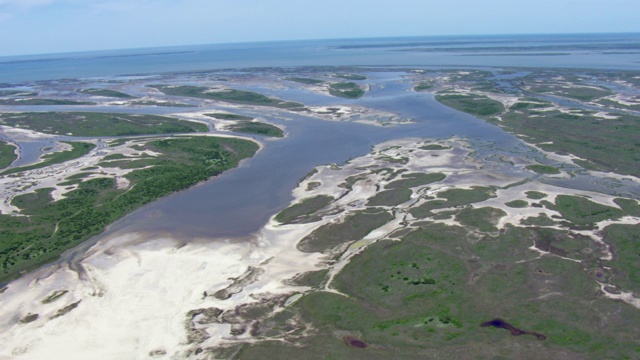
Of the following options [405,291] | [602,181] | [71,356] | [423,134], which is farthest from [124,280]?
[423,134]

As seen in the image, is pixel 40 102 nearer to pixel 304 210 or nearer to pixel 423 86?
pixel 423 86

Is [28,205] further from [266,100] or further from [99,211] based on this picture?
[266,100]

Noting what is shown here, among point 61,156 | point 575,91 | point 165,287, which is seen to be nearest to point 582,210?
point 165,287

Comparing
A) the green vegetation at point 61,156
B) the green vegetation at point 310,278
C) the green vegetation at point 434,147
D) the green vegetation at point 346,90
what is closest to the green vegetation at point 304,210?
the green vegetation at point 310,278

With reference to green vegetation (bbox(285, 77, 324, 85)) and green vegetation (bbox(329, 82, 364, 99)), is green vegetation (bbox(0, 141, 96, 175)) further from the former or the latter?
green vegetation (bbox(285, 77, 324, 85))

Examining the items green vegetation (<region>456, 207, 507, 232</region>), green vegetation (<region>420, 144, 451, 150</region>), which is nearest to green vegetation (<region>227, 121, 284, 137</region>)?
green vegetation (<region>420, 144, 451, 150</region>)

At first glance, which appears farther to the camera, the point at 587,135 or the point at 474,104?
the point at 474,104
